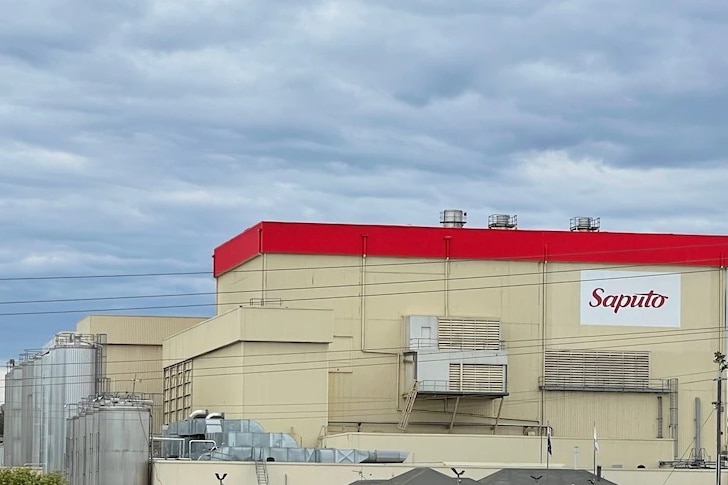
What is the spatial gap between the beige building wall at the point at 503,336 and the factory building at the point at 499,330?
0.08 meters

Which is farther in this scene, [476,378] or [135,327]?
[135,327]

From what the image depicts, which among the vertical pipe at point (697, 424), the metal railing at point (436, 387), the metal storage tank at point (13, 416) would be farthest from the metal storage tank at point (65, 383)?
the vertical pipe at point (697, 424)

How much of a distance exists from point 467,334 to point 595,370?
8.13m

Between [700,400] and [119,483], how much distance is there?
3534cm

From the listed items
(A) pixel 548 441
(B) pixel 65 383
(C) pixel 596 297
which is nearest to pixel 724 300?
(C) pixel 596 297

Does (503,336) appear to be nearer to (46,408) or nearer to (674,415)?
(674,415)

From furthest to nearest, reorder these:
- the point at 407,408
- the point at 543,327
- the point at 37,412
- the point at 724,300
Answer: the point at 37,412
the point at 724,300
the point at 543,327
the point at 407,408

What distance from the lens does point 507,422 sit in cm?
8038

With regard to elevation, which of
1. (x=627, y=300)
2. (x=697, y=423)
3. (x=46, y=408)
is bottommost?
(x=697, y=423)

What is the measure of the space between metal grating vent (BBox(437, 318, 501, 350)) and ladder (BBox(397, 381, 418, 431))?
3.00 meters

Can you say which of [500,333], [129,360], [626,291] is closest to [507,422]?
[500,333]

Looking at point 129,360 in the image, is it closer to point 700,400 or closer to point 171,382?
point 171,382

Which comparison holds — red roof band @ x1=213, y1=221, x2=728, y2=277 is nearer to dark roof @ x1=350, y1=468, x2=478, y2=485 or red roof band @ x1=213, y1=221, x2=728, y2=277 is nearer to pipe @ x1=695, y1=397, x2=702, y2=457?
pipe @ x1=695, y1=397, x2=702, y2=457

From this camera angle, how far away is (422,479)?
59812mm
